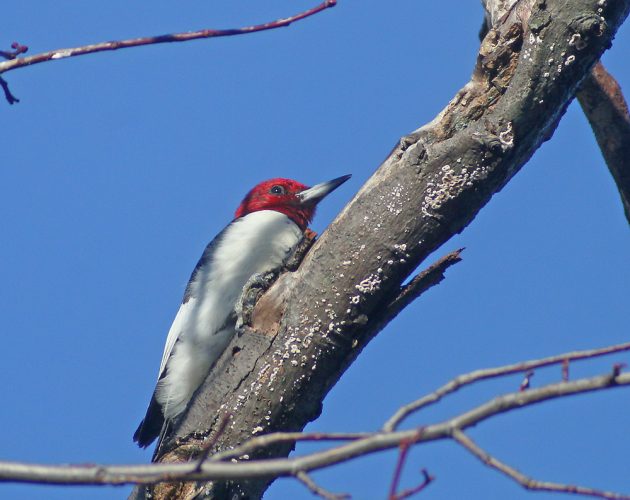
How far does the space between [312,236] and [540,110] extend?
1231mm

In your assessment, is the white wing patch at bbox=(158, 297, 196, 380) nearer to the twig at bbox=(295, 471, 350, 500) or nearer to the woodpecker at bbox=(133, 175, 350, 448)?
the woodpecker at bbox=(133, 175, 350, 448)

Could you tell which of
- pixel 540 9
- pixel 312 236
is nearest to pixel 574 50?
pixel 540 9

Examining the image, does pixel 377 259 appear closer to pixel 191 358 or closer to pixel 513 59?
pixel 513 59

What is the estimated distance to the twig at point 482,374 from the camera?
1803 millimetres

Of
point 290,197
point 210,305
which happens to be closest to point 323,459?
point 210,305

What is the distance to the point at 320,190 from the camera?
6645 millimetres

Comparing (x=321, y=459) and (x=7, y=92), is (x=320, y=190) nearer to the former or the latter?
(x=7, y=92)

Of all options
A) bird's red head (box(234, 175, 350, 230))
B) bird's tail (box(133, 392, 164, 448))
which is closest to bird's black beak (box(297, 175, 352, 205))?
bird's red head (box(234, 175, 350, 230))

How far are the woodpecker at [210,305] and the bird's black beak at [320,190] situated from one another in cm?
86

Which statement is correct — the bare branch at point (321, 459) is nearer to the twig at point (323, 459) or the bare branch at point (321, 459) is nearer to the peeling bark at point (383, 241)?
the twig at point (323, 459)

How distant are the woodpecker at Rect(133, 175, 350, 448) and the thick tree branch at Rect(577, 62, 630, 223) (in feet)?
5.98

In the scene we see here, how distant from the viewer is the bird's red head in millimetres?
6652

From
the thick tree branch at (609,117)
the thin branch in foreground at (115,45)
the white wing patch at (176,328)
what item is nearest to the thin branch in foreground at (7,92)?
the thin branch in foreground at (115,45)

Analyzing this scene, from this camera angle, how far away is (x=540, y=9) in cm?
372
